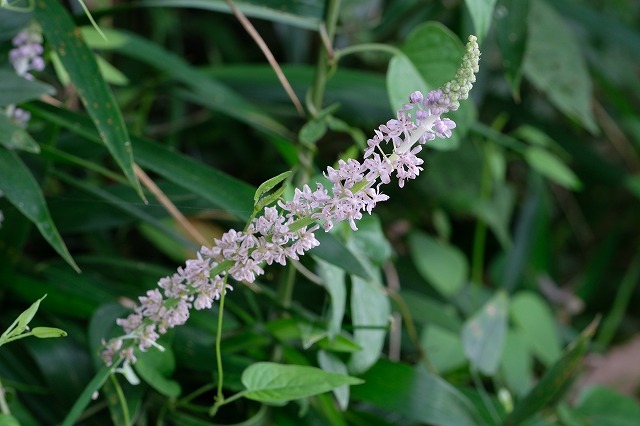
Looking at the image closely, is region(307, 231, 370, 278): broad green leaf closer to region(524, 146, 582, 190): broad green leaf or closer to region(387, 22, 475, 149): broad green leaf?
region(387, 22, 475, 149): broad green leaf

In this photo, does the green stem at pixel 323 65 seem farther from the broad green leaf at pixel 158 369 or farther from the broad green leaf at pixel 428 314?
the broad green leaf at pixel 428 314

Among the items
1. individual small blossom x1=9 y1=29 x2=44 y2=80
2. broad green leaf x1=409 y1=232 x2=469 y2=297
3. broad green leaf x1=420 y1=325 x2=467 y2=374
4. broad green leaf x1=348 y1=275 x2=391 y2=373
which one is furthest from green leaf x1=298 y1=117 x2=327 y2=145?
broad green leaf x1=409 y1=232 x2=469 y2=297

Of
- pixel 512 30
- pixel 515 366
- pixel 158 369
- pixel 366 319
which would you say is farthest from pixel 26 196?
pixel 515 366

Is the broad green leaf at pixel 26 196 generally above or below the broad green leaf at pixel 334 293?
above

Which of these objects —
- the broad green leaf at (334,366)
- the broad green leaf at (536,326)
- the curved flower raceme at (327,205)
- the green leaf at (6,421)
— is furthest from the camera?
the broad green leaf at (536,326)

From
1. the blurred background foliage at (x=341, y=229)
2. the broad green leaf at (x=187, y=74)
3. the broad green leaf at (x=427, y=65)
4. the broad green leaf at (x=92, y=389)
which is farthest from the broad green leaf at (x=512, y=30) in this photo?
the broad green leaf at (x=92, y=389)

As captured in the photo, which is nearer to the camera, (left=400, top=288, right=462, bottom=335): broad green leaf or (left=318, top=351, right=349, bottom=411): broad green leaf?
(left=318, top=351, right=349, bottom=411): broad green leaf
